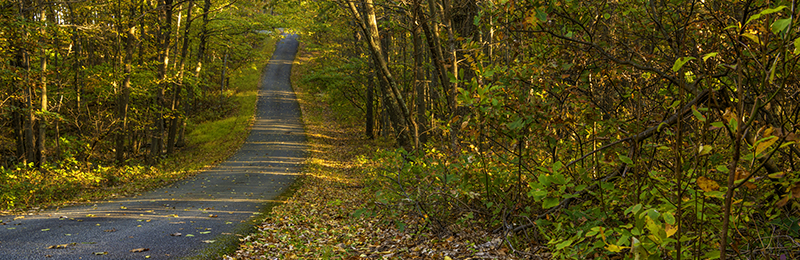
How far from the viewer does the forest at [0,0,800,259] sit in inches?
88.9

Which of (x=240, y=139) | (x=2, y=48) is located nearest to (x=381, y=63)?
(x=2, y=48)

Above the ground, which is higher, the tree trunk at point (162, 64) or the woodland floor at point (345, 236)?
the tree trunk at point (162, 64)

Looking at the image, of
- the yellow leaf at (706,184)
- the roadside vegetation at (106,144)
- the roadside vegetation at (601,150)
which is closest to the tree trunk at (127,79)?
the roadside vegetation at (106,144)

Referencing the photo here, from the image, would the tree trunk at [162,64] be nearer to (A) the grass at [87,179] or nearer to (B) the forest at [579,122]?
(B) the forest at [579,122]

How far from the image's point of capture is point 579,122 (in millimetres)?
4254

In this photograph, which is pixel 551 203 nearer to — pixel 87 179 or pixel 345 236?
pixel 345 236

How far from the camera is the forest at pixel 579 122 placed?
2.26 m

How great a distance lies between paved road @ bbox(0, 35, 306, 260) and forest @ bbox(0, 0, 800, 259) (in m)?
2.29

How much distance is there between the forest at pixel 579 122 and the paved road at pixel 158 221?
7.50 ft

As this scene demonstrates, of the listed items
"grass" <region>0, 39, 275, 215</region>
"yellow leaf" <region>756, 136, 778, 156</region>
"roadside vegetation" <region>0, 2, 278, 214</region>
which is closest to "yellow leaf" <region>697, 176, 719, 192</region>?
"yellow leaf" <region>756, 136, 778, 156</region>

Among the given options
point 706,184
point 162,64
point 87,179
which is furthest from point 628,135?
point 162,64

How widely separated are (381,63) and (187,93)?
2178 cm

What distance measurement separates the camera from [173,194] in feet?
36.8

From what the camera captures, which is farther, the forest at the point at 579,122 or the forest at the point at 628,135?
the forest at the point at 579,122
